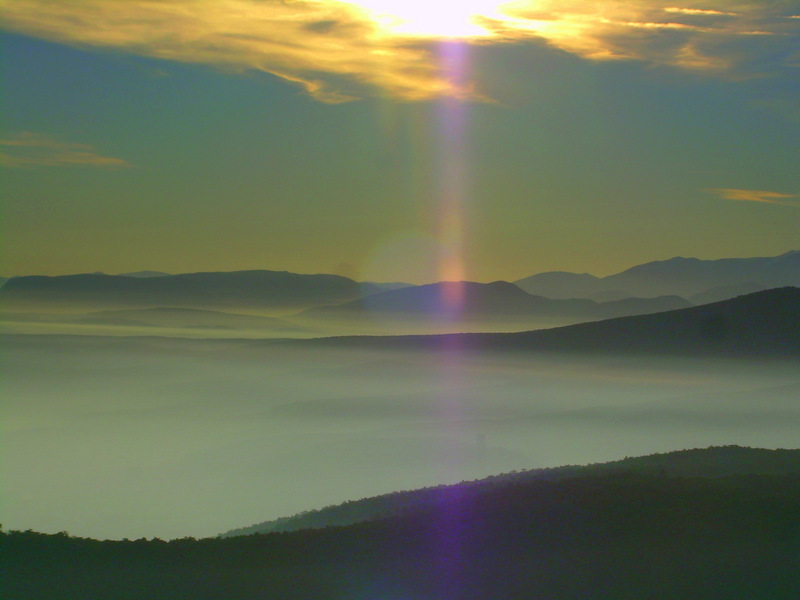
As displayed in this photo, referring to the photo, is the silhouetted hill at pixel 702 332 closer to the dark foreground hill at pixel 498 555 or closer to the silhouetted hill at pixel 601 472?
the silhouetted hill at pixel 601 472

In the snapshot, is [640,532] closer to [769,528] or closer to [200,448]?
[769,528]

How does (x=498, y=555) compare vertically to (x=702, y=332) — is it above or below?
below

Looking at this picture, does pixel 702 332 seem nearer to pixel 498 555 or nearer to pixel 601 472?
pixel 601 472

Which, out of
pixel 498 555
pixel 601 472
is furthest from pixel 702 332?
pixel 498 555

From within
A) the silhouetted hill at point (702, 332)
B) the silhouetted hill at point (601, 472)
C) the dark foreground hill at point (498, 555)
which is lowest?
the dark foreground hill at point (498, 555)

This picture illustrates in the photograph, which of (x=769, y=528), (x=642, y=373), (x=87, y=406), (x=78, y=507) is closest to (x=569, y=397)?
(x=642, y=373)

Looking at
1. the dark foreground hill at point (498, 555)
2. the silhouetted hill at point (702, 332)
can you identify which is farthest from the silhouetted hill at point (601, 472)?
the silhouetted hill at point (702, 332)

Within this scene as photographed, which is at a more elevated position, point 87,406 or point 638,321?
point 87,406
